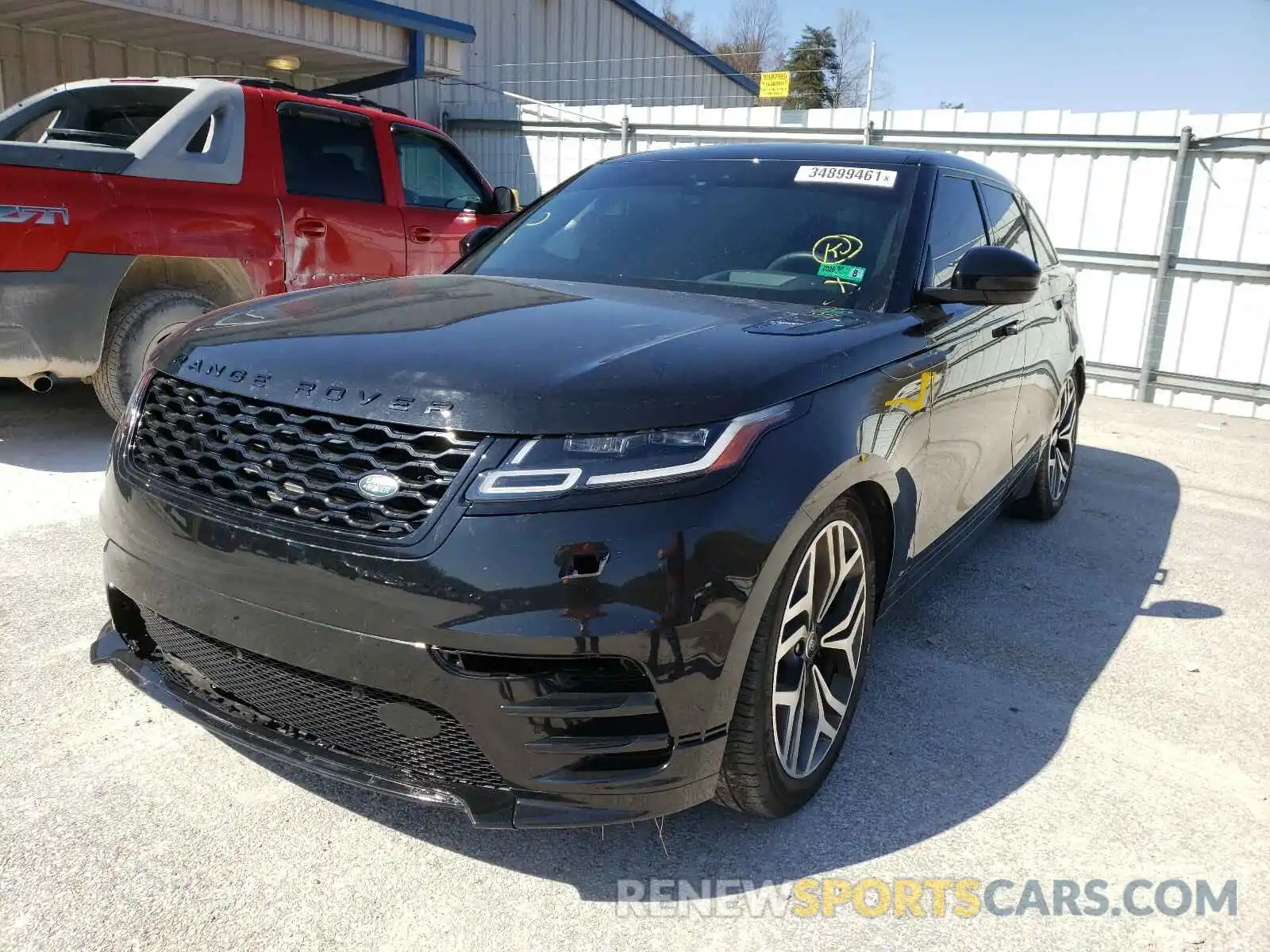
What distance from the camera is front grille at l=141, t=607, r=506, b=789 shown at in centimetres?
204

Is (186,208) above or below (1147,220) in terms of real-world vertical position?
below

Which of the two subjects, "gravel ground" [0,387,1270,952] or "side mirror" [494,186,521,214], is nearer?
"gravel ground" [0,387,1270,952]

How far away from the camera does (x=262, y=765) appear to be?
2.60 m

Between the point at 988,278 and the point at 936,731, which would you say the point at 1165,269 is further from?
the point at 936,731

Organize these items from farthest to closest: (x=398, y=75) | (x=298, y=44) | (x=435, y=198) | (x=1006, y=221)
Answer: (x=398, y=75) < (x=298, y=44) < (x=435, y=198) < (x=1006, y=221)

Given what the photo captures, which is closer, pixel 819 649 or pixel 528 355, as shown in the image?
pixel 528 355

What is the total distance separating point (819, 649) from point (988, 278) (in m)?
1.28

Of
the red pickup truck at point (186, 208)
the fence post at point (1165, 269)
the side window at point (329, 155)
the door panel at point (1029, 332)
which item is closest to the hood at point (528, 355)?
the door panel at point (1029, 332)

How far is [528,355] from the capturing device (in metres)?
2.24

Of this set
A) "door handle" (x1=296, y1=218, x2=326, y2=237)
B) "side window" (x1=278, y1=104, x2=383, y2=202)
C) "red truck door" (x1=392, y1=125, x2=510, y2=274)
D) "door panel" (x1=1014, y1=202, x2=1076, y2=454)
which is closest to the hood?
"door panel" (x1=1014, y1=202, x2=1076, y2=454)

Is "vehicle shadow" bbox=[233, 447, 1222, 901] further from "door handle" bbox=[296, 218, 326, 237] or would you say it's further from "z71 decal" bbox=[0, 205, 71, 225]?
"door handle" bbox=[296, 218, 326, 237]

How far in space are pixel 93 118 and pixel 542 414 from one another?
17.5 feet

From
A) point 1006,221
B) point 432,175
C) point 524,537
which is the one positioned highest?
point 432,175

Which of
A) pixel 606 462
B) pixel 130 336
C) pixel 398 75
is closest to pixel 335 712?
pixel 606 462
